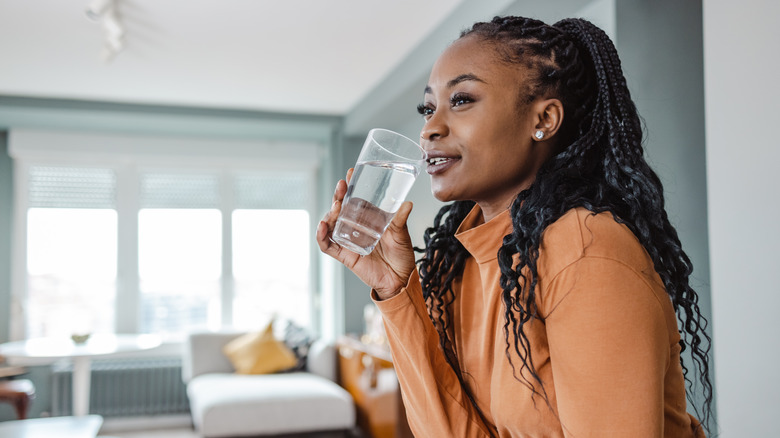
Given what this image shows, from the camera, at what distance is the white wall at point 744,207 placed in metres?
1.50

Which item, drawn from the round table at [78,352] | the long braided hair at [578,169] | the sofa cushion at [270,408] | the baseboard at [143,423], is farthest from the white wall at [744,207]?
the baseboard at [143,423]

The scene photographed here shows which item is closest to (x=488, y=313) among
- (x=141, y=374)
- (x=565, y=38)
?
(x=565, y=38)

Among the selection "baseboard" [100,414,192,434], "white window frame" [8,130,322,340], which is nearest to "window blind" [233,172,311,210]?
"white window frame" [8,130,322,340]

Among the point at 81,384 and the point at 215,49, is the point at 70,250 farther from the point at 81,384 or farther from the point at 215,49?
the point at 215,49

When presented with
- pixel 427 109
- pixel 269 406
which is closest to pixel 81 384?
pixel 269 406

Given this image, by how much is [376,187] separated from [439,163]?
11cm

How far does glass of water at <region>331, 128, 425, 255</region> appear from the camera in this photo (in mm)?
979

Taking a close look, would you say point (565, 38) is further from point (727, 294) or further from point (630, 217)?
point (727, 294)

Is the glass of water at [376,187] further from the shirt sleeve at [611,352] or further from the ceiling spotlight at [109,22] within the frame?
the ceiling spotlight at [109,22]

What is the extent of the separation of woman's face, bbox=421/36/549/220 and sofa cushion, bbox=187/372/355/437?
3.33 m

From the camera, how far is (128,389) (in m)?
5.11

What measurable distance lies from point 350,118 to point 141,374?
2.69 m

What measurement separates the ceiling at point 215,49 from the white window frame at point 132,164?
0.74 m

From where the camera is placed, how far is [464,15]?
10.0ft
